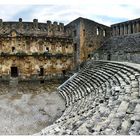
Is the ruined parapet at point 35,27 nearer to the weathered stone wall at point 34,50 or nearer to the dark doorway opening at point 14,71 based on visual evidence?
the weathered stone wall at point 34,50

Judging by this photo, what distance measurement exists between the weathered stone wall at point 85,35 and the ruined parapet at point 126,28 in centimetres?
150

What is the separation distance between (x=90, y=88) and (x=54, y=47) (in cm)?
1212

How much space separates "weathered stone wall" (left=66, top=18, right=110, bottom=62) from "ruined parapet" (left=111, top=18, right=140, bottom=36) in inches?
→ 59.2

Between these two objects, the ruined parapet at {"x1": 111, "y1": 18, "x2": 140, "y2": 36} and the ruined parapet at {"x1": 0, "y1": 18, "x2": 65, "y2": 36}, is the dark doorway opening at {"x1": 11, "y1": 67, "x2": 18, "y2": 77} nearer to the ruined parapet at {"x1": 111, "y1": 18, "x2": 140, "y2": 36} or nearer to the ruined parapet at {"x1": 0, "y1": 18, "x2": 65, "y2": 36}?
the ruined parapet at {"x1": 0, "y1": 18, "x2": 65, "y2": 36}

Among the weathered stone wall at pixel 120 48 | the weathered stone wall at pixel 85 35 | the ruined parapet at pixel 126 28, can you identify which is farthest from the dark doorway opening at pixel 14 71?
the ruined parapet at pixel 126 28

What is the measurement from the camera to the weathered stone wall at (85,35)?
1248 inches

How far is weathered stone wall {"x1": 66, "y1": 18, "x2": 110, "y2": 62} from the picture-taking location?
104 ft

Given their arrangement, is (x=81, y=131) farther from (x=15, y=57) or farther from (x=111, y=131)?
(x=15, y=57)

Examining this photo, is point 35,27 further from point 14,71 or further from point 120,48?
point 120,48

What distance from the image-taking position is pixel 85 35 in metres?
32.3

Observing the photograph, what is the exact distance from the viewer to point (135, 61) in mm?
20844

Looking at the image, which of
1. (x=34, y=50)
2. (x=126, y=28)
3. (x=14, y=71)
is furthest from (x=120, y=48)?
(x=14, y=71)

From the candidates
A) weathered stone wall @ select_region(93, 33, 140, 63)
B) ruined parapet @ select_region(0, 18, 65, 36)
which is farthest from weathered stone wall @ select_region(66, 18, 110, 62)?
ruined parapet @ select_region(0, 18, 65, 36)

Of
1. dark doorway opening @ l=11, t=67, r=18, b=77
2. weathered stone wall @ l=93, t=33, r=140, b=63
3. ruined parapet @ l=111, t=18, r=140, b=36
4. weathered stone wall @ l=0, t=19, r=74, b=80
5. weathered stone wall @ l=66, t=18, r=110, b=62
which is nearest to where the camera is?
weathered stone wall @ l=93, t=33, r=140, b=63
